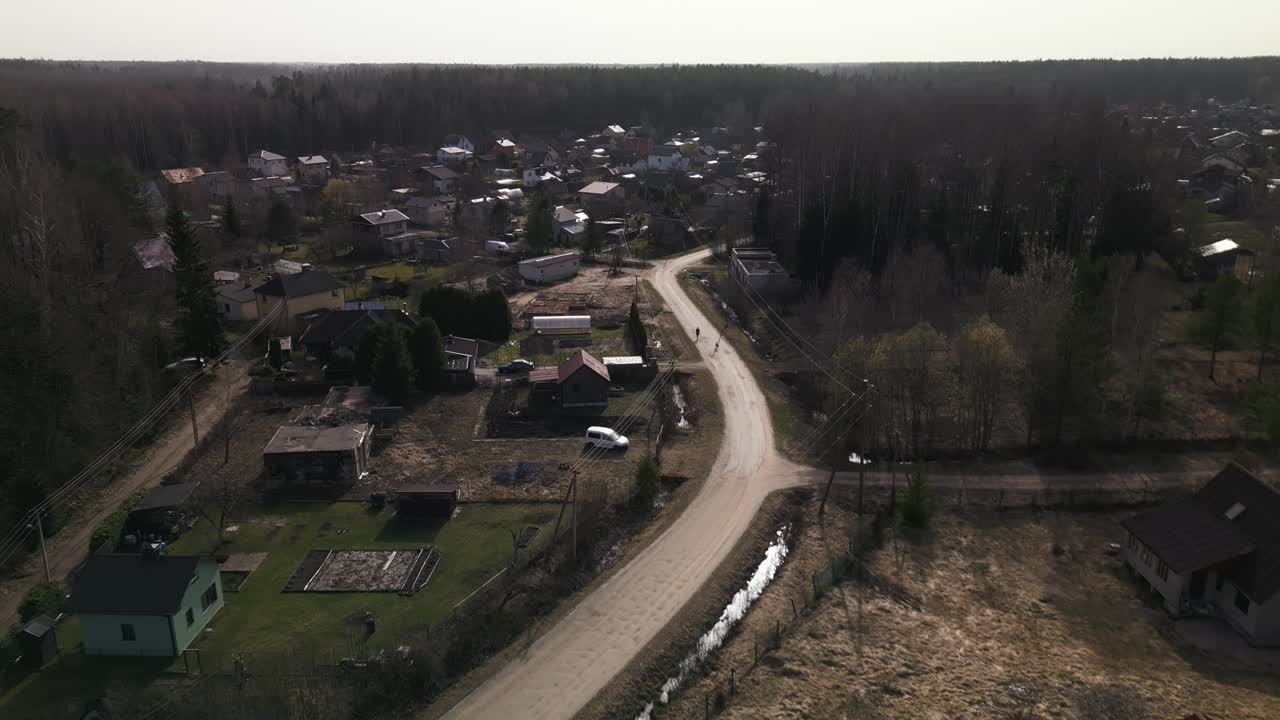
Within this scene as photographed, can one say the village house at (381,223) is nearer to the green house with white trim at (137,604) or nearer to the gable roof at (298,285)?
the gable roof at (298,285)

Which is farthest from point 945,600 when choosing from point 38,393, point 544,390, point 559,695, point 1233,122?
point 1233,122

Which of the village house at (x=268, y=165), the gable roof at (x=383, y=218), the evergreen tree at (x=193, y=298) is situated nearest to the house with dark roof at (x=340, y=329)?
the evergreen tree at (x=193, y=298)

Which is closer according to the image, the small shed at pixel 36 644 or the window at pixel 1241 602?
the small shed at pixel 36 644

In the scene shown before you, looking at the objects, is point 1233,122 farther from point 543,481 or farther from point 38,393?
point 38,393

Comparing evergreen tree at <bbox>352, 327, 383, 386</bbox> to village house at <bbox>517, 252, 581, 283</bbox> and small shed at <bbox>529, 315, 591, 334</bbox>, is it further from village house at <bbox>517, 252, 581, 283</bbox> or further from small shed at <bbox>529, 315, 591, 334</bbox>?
A: village house at <bbox>517, 252, 581, 283</bbox>

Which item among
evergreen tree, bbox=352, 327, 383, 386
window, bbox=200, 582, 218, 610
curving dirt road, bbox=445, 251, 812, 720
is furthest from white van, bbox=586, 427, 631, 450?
window, bbox=200, 582, 218, 610

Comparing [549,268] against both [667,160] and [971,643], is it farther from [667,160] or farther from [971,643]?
[667,160]
